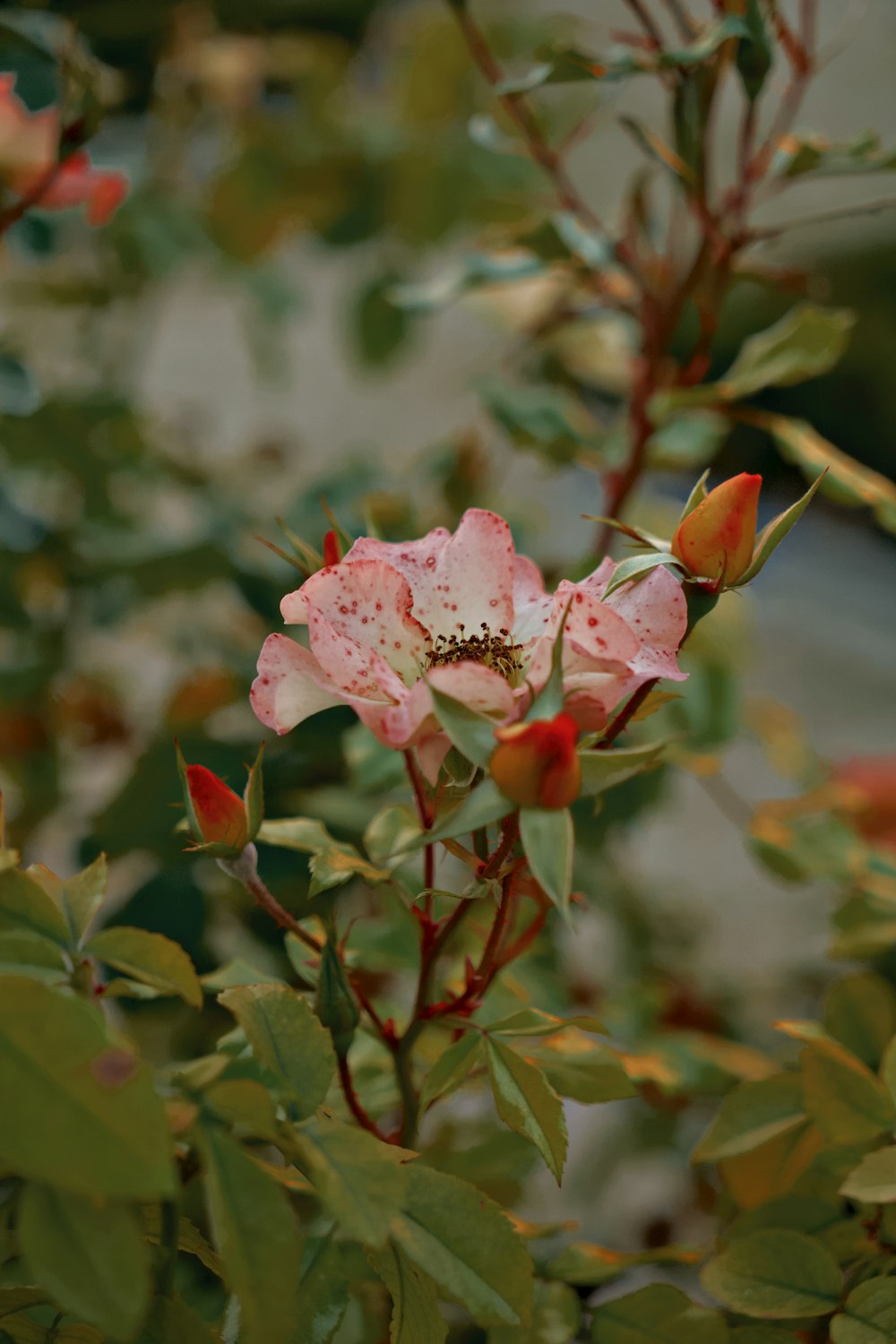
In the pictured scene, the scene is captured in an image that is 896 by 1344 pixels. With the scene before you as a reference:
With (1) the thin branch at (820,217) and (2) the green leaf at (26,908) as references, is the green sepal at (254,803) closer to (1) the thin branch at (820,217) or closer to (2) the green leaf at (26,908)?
(2) the green leaf at (26,908)

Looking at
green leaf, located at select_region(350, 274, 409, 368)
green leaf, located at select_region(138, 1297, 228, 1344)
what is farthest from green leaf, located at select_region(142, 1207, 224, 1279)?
green leaf, located at select_region(350, 274, 409, 368)

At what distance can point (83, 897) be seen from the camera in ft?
0.74

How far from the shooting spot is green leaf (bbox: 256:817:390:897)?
0.82 feet

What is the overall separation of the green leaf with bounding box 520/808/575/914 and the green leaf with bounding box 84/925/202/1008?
7cm

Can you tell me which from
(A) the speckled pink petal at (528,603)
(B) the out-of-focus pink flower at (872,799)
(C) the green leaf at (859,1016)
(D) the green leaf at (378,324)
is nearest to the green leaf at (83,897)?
(A) the speckled pink petal at (528,603)

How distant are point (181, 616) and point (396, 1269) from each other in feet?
2.25

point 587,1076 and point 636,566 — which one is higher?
point 636,566

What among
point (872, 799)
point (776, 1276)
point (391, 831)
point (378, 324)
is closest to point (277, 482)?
point (378, 324)

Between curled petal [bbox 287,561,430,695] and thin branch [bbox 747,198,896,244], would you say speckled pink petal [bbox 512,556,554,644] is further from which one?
thin branch [bbox 747,198,896,244]

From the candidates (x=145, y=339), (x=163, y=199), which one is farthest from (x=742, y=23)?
(x=145, y=339)

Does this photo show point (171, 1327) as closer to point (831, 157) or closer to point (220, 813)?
point (220, 813)

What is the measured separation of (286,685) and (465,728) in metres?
0.06

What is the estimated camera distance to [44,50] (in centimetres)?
46

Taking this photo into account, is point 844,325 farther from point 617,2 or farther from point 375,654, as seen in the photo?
point 617,2
